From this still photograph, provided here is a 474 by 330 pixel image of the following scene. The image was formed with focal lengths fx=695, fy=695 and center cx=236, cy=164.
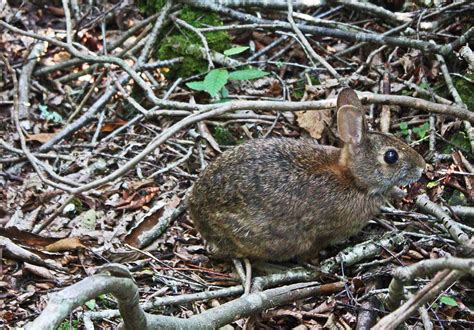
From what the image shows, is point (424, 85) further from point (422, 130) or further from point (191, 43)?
point (191, 43)

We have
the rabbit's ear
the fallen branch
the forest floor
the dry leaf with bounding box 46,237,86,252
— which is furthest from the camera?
the dry leaf with bounding box 46,237,86,252

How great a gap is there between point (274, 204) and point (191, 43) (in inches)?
127

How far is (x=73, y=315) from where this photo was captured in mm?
5738

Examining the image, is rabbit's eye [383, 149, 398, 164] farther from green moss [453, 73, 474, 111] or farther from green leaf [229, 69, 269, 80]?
green leaf [229, 69, 269, 80]

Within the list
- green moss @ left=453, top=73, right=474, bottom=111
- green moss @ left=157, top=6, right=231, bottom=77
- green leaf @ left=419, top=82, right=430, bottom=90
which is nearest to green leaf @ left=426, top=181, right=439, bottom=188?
green moss @ left=453, top=73, right=474, bottom=111

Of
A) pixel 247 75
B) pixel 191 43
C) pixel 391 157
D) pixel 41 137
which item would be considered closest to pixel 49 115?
pixel 41 137

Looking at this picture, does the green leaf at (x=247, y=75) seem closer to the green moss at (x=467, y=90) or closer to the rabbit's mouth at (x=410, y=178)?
the rabbit's mouth at (x=410, y=178)

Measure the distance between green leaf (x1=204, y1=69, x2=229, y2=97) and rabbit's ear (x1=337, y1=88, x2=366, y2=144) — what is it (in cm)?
149

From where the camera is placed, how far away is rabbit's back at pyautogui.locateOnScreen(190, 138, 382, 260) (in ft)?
20.5

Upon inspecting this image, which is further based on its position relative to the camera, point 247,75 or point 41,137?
point 41,137

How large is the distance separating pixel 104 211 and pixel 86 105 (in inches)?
91.9

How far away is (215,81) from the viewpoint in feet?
24.5

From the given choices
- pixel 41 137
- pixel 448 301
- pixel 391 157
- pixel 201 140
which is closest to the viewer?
pixel 448 301

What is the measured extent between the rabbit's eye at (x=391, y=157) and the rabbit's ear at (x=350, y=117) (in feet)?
0.93
